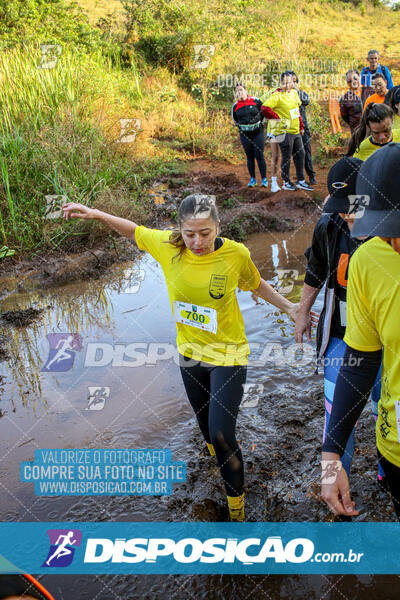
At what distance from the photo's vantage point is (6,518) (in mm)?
3240

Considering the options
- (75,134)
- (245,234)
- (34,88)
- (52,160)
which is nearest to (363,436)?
(245,234)

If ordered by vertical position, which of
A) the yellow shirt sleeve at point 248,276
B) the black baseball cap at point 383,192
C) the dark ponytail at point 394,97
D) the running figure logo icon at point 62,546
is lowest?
the running figure logo icon at point 62,546

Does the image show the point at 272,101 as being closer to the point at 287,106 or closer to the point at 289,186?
the point at 287,106

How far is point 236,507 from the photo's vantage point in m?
2.91

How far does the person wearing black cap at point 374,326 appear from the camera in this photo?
4.60 ft

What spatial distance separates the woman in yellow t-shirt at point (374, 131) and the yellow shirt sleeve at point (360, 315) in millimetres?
3353

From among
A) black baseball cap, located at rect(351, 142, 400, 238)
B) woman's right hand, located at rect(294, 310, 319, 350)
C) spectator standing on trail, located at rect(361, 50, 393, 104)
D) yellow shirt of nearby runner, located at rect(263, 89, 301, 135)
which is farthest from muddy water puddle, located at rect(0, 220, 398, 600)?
spectator standing on trail, located at rect(361, 50, 393, 104)

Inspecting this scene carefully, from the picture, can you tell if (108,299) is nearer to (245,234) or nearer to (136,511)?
(245,234)

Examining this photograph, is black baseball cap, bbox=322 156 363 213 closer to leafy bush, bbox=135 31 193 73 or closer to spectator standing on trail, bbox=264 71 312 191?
spectator standing on trail, bbox=264 71 312 191

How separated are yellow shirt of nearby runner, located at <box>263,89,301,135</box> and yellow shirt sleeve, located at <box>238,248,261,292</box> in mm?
6897

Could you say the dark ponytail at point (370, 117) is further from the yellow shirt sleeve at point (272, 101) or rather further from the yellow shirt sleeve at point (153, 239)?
the yellow shirt sleeve at point (272, 101)

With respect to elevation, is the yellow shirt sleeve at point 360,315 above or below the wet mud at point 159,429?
above

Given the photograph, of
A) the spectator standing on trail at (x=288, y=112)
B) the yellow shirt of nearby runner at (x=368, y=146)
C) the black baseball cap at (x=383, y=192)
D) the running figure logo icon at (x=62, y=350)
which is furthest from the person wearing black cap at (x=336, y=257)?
the spectator standing on trail at (x=288, y=112)

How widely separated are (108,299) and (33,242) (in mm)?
2054
